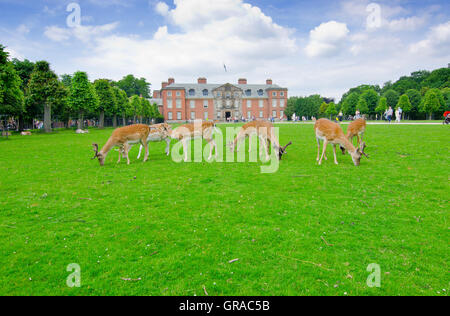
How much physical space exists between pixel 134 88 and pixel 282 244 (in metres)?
136

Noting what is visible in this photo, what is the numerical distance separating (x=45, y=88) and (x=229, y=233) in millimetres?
45423

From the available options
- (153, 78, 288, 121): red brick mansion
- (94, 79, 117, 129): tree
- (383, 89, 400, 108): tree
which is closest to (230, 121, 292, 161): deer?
(94, 79, 117, 129): tree

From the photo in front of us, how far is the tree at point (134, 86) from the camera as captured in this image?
123875 mm

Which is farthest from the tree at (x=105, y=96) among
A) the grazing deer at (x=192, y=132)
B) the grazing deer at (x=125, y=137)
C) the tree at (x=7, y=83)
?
the grazing deer at (x=192, y=132)

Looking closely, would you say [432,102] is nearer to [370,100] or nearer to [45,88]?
[370,100]

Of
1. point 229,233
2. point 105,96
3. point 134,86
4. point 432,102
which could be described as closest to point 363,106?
point 432,102

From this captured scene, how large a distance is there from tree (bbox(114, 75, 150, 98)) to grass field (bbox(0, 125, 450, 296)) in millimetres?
124960

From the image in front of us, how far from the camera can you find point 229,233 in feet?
17.4

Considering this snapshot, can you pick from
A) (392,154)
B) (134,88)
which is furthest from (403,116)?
(134,88)

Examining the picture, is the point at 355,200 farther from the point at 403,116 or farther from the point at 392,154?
the point at 403,116

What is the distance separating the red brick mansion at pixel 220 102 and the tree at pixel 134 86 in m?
28.1

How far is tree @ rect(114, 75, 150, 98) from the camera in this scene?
123875 millimetres

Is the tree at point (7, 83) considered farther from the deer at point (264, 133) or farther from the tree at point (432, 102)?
the tree at point (432, 102)

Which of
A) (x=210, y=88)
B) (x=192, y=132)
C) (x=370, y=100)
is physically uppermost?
(x=210, y=88)
